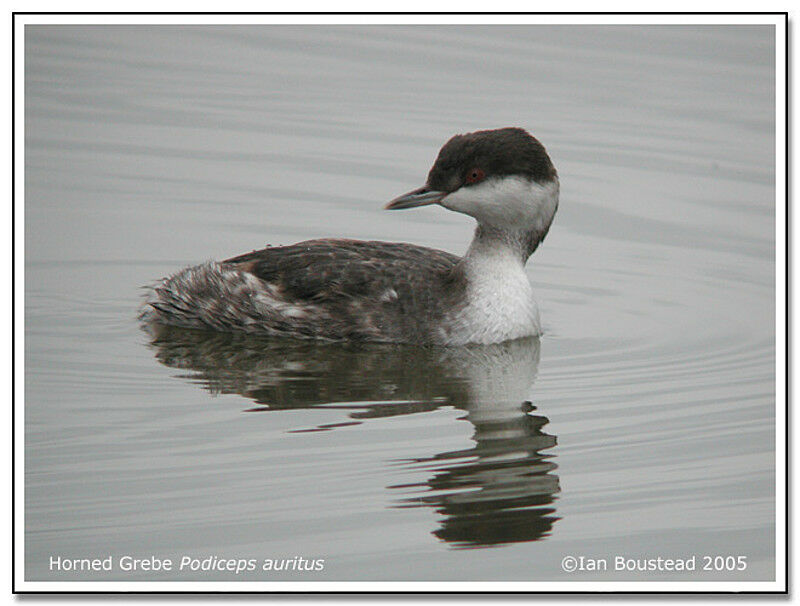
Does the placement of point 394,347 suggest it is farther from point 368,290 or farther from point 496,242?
point 496,242

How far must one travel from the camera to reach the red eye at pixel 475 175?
10.3m

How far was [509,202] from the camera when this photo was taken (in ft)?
34.2

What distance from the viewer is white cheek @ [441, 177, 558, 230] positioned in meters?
10.3

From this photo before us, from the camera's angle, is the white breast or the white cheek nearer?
the white cheek

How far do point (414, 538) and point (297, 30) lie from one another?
1117cm

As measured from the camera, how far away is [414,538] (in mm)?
7477

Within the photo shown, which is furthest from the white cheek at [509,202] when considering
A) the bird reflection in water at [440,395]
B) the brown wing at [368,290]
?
the bird reflection in water at [440,395]

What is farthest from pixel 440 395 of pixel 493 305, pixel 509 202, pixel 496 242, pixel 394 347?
pixel 509 202

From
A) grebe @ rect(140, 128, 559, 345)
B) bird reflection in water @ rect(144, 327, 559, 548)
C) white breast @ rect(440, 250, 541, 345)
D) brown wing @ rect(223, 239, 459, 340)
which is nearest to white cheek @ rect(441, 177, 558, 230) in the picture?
grebe @ rect(140, 128, 559, 345)

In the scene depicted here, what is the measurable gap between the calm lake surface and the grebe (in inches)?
7.3

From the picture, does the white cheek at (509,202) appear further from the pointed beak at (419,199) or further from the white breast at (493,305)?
the white breast at (493,305)

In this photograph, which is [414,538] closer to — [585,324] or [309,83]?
[585,324]

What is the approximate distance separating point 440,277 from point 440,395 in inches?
48.0

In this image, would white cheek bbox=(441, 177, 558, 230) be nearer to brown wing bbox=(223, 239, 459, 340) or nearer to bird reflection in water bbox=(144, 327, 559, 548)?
brown wing bbox=(223, 239, 459, 340)
